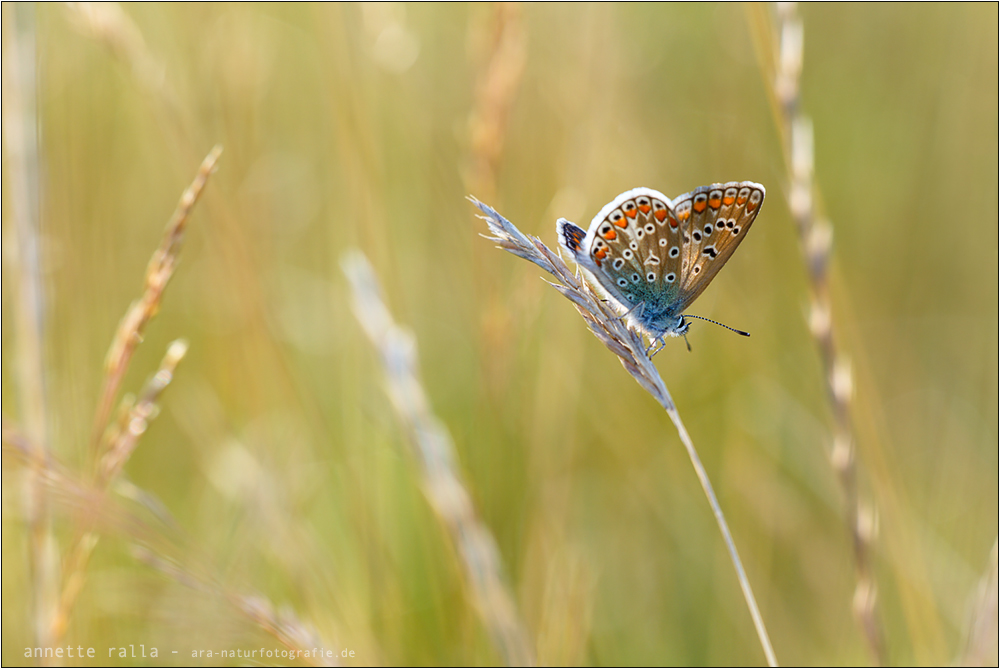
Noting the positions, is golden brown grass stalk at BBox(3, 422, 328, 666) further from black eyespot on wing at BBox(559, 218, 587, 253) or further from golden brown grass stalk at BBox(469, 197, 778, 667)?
black eyespot on wing at BBox(559, 218, 587, 253)

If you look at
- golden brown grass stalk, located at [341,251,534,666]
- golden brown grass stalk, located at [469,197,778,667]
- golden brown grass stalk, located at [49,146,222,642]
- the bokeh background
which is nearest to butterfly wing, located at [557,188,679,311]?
the bokeh background

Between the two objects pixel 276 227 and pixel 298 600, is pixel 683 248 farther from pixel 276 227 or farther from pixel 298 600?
pixel 276 227

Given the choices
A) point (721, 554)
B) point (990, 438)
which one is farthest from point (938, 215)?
point (721, 554)

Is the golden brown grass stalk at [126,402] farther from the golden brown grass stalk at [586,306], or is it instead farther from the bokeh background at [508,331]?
the golden brown grass stalk at [586,306]

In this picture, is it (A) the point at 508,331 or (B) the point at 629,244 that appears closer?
(B) the point at 629,244

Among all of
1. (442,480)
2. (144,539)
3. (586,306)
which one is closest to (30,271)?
(144,539)

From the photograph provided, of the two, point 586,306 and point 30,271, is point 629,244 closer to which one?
point 586,306

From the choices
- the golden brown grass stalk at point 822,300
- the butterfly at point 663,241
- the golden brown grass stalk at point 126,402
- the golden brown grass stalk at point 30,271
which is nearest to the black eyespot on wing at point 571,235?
the butterfly at point 663,241
